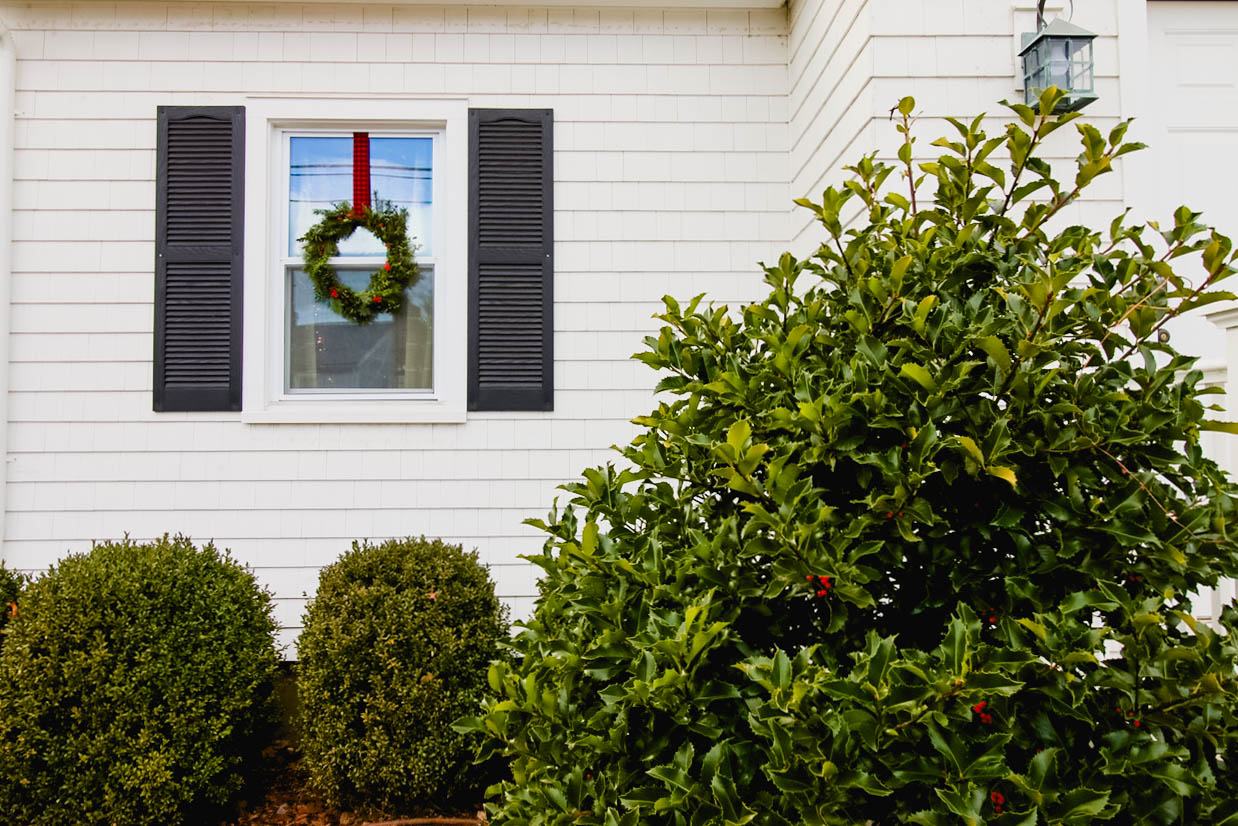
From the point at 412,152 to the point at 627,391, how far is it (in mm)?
1584

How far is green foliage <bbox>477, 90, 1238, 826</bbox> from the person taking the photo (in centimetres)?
128

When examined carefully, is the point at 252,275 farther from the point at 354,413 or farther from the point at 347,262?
the point at 354,413

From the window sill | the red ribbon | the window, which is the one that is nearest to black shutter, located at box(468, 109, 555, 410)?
the window

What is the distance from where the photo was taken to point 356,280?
4.17m

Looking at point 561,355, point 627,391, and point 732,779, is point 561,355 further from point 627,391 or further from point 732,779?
point 732,779

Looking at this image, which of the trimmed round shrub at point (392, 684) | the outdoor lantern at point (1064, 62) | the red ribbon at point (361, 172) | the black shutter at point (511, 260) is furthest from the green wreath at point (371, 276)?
the outdoor lantern at point (1064, 62)

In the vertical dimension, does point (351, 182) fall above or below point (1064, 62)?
below

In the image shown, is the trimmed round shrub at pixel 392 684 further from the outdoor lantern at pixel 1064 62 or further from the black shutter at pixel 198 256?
the outdoor lantern at pixel 1064 62

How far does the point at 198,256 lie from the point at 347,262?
2.26 ft

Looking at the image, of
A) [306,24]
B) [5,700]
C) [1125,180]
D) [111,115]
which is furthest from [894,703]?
[111,115]

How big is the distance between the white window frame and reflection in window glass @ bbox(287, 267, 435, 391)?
0.15 ft

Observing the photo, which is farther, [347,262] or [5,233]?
[347,262]

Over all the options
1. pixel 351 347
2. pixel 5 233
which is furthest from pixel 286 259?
pixel 5 233

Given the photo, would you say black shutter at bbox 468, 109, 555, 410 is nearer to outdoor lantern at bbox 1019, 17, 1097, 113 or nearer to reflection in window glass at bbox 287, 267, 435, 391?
reflection in window glass at bbox 287, 267, 435, 391
